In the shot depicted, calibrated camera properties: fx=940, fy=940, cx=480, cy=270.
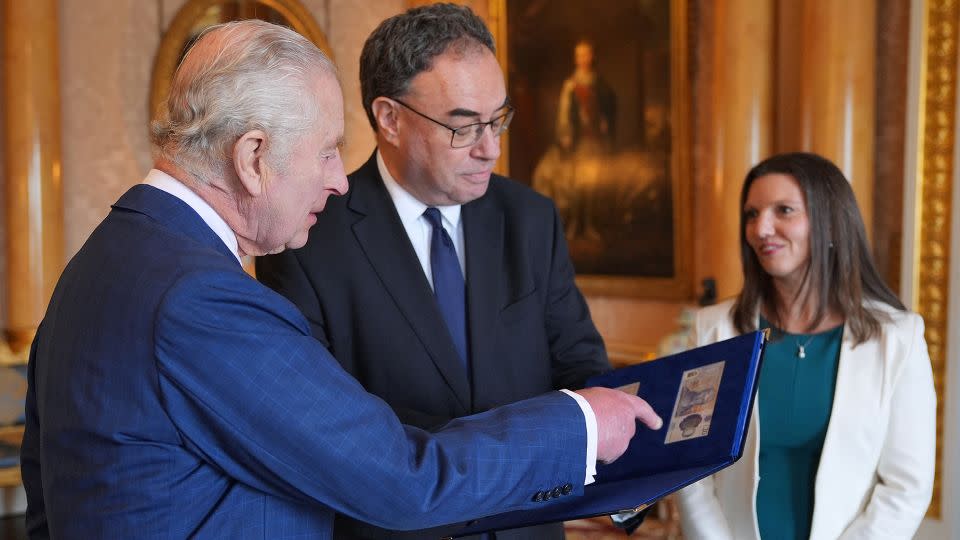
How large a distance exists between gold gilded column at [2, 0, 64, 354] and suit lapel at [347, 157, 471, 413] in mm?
4753

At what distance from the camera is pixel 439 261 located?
8.14 feet

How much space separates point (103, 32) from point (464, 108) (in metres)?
5.57

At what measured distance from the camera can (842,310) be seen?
292cm

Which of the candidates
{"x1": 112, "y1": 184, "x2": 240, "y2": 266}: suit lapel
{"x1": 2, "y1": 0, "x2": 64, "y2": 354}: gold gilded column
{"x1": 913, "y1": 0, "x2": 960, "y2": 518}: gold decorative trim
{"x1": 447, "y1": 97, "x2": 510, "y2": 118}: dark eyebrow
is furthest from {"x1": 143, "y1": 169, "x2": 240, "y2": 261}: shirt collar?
{"x1": 2, "y1": 0, "x2": 64, "y2": 354}: gold gilded column

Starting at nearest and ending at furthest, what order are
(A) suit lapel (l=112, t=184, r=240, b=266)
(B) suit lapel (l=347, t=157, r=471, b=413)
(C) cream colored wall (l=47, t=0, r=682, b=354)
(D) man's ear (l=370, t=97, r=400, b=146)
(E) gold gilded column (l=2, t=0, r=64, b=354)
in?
(A) suit lapel (l=112, t=184, r=240, b=266) < (B) suit lapel (l=347, t=157, r=471, b=413) < (D) man's ear (l=370, t=97, r=400, b=146) < (E) gold gilded column (l=2, t=0, r=64, b=354) < (C) cream colored wall (l=47, t=0, r=682, b=354)

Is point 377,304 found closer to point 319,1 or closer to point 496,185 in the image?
point 496,185

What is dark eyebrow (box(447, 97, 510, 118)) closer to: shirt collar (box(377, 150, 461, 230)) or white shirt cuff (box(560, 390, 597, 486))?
shirt collar (box(377, 150, 461, 230))

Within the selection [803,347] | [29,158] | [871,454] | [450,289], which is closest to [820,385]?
[803,347]

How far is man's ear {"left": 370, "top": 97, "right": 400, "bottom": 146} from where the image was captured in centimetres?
257

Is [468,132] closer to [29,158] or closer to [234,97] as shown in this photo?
[234,97]

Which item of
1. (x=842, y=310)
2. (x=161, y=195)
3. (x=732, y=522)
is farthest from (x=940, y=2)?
(x=161, y=195)

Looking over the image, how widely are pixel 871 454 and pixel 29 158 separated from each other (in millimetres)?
5755

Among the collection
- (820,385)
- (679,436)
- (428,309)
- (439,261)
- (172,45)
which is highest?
(172,45)

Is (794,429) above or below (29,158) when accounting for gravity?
below
